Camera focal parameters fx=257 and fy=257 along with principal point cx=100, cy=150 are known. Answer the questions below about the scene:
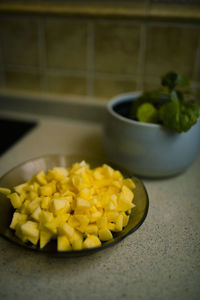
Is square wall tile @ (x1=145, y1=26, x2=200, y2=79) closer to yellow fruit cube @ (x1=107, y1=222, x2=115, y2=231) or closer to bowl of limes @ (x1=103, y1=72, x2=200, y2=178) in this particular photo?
bowl of limes @ (x1=103, y1=72, x2=200, y2=178)

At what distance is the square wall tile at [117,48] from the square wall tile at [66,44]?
0.14 feet

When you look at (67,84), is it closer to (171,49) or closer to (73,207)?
(171,49)

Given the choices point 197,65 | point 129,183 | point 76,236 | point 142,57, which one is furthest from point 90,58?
point 76,236

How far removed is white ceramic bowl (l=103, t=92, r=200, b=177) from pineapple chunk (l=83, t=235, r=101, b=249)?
0.70 feet

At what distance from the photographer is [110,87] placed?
80 centimetres

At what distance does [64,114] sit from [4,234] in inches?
20.9

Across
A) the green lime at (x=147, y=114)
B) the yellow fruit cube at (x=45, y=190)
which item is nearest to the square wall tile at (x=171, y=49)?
the green lime at (x=147, y=114)

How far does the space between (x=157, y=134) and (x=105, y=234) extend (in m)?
0.23

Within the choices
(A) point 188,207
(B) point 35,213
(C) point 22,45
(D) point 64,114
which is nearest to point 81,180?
(B) point 35,213

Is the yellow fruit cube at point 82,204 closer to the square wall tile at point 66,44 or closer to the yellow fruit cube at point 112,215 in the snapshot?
the yellow fruit cube at point 112,215

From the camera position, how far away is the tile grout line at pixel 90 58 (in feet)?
2.41

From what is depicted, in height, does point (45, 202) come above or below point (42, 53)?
below

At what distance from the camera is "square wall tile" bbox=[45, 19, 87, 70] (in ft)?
2.44

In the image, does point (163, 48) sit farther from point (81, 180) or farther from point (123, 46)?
point (81, 180)
